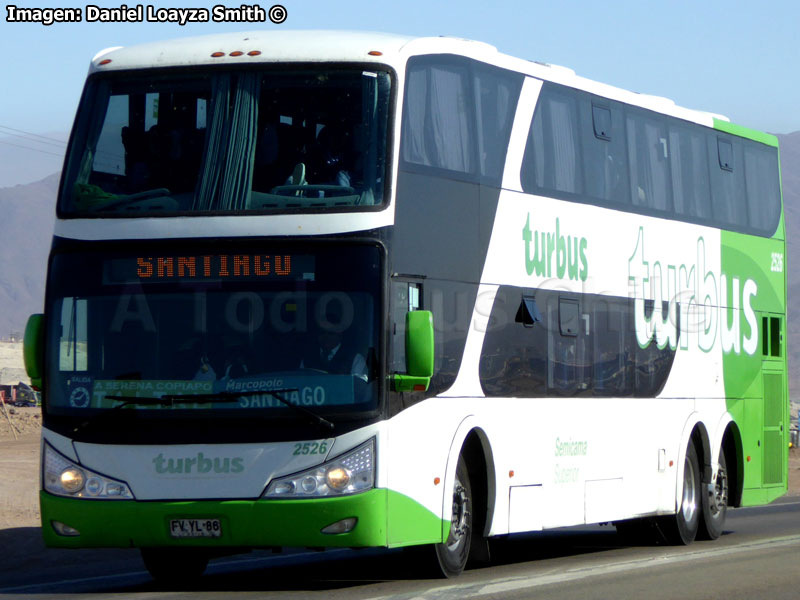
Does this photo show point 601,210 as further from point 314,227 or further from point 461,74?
point 314,227

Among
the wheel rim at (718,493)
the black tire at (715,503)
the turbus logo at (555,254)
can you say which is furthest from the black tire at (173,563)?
the wheel rim at (718,493)

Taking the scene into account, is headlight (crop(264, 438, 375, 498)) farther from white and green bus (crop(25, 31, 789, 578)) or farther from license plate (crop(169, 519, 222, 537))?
license plate (crop(169, 519, 222, 537))

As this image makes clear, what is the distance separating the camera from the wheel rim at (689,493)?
709 inches

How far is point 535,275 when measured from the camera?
47.9 ft

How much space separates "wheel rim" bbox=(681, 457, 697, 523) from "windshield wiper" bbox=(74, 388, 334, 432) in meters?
7.46

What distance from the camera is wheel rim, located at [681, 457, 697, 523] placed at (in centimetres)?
1802

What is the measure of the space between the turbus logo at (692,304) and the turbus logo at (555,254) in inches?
48.6

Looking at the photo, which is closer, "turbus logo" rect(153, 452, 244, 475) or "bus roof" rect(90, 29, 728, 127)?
"turbus logo" rect(153, 452, 244, 475)

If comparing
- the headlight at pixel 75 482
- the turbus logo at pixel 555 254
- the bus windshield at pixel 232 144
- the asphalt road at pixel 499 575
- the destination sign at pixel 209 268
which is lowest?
the asphalt road at pixel 499 575

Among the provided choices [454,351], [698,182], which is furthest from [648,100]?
[454,351]

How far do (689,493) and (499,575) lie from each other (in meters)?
5.21

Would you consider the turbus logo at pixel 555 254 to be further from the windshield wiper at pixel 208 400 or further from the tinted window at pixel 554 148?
the windshield wiper at pixel 208 400

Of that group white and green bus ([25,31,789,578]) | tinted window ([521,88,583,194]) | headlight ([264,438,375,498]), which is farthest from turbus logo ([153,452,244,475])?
tinted window ([521,88,583,194])

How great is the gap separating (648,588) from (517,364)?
106 inches
